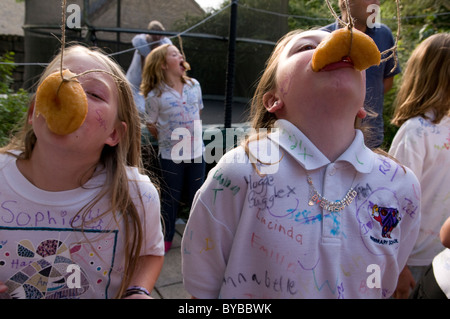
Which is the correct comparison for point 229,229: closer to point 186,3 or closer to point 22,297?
point 22,297

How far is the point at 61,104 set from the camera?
1.10 meters

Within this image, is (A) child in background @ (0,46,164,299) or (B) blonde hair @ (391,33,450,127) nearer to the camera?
(A) child in background @ (0,46,164,299)

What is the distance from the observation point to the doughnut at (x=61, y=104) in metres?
1.10

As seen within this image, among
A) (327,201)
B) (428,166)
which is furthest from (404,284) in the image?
(327,201)

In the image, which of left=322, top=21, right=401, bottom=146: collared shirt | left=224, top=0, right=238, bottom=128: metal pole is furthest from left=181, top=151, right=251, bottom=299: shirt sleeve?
left=224, top=0, right=238, bottom=128: metal pole

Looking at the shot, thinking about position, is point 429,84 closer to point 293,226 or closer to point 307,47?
point 307,47

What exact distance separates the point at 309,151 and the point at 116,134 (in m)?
0.70

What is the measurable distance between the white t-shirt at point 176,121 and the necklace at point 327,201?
8.19 feet

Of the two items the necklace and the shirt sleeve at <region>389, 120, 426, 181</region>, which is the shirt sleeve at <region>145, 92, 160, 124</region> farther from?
the necklace

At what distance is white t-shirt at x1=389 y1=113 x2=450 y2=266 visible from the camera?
2018 mm

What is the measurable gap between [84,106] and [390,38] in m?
2.27

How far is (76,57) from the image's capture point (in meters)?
1.35

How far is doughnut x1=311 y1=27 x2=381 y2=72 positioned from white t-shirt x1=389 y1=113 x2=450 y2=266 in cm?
110

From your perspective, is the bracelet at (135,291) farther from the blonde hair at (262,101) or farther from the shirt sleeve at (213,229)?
the blonde hair at (262,101)
